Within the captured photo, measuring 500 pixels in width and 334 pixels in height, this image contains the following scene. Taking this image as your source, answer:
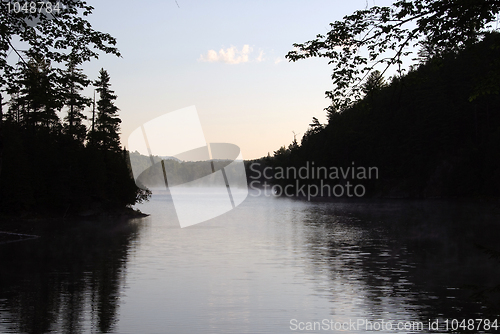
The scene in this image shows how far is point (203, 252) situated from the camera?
105 ft

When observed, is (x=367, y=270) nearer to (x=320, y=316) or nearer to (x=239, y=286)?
(x=239, y=286)

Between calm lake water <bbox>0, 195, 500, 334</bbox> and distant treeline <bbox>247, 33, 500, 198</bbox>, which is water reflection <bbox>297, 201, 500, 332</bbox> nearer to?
calm lake water <bbox>0, 195, 500, 334</bbox>

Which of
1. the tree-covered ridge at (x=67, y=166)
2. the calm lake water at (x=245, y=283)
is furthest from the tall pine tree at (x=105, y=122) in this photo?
the calm lake water at (x=245, y=283)

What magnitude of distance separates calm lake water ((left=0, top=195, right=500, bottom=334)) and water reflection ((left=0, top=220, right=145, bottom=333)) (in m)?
0.05

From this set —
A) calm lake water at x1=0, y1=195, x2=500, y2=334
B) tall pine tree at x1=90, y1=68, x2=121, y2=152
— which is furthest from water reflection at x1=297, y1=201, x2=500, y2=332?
tall pine tree at x1=90, y1=68, x2=121, y2=152

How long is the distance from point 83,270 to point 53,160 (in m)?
42.5

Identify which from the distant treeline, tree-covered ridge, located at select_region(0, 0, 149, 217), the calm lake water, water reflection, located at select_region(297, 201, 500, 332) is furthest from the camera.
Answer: the distant treeline

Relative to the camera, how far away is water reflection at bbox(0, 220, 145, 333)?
14.2 metres

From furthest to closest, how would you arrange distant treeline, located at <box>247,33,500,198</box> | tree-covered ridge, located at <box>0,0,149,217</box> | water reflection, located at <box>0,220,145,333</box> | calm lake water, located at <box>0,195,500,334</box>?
distant treeline, located at <box>247,33,500,198</box>, tree-covered ridge, located at <box>0,0,149,217</box>, calm lake water, located at <box>0,195,500,334</box>, water reflection, located at <box>0,220,145,333</box>

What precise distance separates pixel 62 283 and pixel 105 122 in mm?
55670

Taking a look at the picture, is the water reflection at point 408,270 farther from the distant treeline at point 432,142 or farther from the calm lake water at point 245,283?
the distant treeline at point 432,142

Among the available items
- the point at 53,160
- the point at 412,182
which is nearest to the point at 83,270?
the point at 53,160

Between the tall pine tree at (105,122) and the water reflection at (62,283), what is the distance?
103 feet

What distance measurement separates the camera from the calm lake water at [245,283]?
14523 mm
